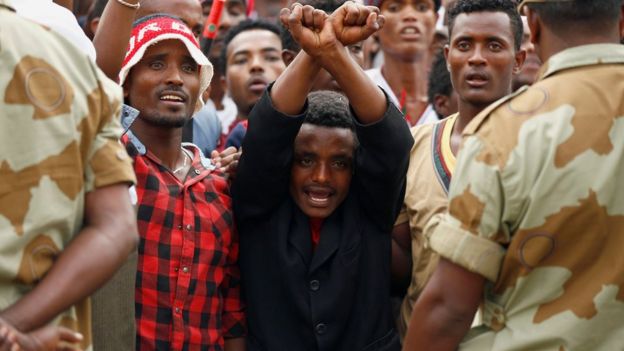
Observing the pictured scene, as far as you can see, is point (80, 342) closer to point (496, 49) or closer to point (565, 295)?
point (565, 295)

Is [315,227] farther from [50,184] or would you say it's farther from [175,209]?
[50,184]

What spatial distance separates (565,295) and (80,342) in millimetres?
1395

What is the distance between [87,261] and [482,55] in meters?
2.72

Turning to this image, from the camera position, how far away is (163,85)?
4.40m

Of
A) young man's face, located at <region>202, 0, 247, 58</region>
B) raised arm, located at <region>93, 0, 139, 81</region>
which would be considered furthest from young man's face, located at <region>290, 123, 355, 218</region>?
young man's face, located at <region>202, 0, 247, 58</region>

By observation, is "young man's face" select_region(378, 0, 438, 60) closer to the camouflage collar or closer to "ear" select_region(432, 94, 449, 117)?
"ear" select_region(432, 94, 449, 117)

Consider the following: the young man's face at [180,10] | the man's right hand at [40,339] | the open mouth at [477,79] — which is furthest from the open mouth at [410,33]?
the man's right hand at [40,339]

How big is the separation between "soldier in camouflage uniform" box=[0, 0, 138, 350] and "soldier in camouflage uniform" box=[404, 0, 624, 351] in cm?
98

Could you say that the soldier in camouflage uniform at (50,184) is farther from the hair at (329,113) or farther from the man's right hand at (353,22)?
the hair at (329,113)

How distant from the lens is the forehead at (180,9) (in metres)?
5.42

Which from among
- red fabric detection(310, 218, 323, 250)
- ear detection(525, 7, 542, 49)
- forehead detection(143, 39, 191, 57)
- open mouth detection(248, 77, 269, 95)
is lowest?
red fabric detection(310, 218, 323, 250)


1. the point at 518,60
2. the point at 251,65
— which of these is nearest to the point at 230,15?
the point at 251,65

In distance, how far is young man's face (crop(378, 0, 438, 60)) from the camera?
7.39 m

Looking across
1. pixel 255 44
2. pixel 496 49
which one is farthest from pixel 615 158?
→ pixel 255 44
